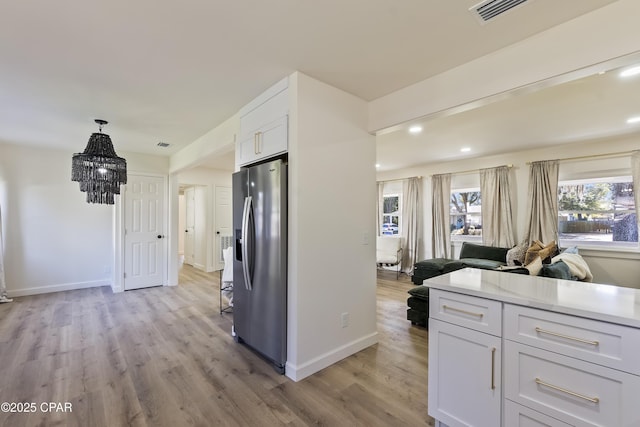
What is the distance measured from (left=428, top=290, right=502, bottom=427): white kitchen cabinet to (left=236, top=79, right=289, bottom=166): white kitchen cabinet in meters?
1.79

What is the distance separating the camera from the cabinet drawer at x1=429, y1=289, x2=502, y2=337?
1.51 m

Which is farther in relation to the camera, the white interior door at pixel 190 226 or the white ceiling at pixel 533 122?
the white interior door at pixel 190 226

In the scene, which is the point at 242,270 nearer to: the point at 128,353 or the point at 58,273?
the point at 128,353

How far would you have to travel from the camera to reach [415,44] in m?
2.03

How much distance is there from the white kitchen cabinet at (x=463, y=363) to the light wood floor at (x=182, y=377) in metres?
0.31

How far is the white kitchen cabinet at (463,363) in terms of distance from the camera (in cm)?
151

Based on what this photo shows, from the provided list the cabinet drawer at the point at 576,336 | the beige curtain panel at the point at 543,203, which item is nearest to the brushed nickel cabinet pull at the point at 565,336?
the cabinet drawer at the point at 576,336

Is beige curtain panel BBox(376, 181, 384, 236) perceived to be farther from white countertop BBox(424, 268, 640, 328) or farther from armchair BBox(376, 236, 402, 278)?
white countertop BBox(424, 268, 640, 328)

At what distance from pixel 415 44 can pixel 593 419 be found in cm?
231

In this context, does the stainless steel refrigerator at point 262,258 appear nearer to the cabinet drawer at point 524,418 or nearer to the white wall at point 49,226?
the cabinet drawer at point 524,418

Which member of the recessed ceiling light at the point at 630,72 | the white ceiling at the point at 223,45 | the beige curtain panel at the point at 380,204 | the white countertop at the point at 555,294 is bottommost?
the white countertop at the point at 555,294

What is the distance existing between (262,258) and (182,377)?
3.85 feet

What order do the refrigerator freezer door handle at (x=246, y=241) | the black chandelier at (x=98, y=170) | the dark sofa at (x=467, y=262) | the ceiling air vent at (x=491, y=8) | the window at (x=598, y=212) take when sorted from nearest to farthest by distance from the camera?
1. the ceiling air vent at (x=491, y=8)
2. the refrigerator freezer door handle at (x=246, y=241)
3. the black chandelier at (x=98, y=170)
4. the window at (x=598, y=212)
5. the dark sofa at (x=467, y=262)

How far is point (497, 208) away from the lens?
5.50m
